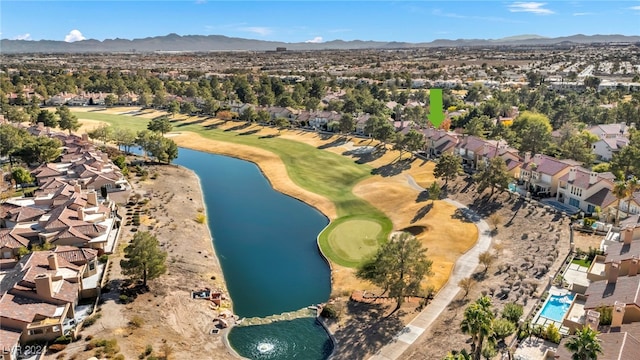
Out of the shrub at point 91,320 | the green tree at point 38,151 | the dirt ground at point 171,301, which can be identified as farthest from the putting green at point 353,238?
the green tree at point 38,151

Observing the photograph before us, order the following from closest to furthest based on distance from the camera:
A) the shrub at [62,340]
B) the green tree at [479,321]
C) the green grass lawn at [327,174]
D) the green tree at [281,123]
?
the green tree at [479,321] → the shrub at [62,340] → the green grass lawn at [327,174] → the green tree at [281,123]

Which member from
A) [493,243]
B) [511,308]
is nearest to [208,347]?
[511,308]

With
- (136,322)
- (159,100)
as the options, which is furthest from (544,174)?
(159,100)

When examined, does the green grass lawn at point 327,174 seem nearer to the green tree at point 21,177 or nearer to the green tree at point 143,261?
the green tree at point 143,261

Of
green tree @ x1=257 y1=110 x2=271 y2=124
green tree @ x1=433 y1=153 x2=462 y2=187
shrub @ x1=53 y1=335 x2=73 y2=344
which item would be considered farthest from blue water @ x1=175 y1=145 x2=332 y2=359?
green tree @ x1=257 y1=110 x2=271 y2=124

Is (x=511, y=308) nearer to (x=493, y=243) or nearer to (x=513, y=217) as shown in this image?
(x=493, y=243)

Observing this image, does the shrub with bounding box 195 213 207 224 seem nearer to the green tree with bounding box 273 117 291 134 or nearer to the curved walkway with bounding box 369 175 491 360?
the curved walkway with bounding box 369 175 491 360

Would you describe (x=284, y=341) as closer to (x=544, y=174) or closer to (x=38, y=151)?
(x=544, y=174)
